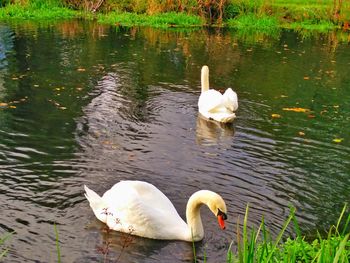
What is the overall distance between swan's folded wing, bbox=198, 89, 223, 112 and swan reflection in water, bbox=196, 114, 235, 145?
221 mm

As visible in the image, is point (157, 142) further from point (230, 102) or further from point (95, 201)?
point (95, 201)

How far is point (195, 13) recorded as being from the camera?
2873 cm

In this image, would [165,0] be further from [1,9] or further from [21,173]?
[21,173]

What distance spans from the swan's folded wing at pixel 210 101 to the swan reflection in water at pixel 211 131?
0.72 feet

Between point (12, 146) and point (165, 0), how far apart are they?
20.9 meters

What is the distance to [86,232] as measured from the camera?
6.62 m

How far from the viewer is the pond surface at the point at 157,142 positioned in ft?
22.1

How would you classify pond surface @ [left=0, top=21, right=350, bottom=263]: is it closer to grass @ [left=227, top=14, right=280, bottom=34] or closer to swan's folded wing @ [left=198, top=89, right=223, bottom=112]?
swan's folded wing @ [left=198, top=89, right=223, bottom=112]

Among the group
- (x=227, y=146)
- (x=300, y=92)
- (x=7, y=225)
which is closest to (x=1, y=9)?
(x=300, y=92)

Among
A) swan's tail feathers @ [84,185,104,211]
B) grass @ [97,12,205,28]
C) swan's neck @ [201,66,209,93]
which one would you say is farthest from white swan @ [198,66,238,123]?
grass @ [97,12,205,28]

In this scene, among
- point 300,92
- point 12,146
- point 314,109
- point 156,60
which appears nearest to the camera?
point 12,146

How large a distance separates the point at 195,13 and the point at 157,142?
20.1 metres

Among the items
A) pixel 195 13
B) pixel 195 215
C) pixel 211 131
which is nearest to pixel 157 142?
pixel 211 131

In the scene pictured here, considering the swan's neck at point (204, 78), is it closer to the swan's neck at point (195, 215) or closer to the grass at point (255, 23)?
the swan's neck at point (195, 215)
